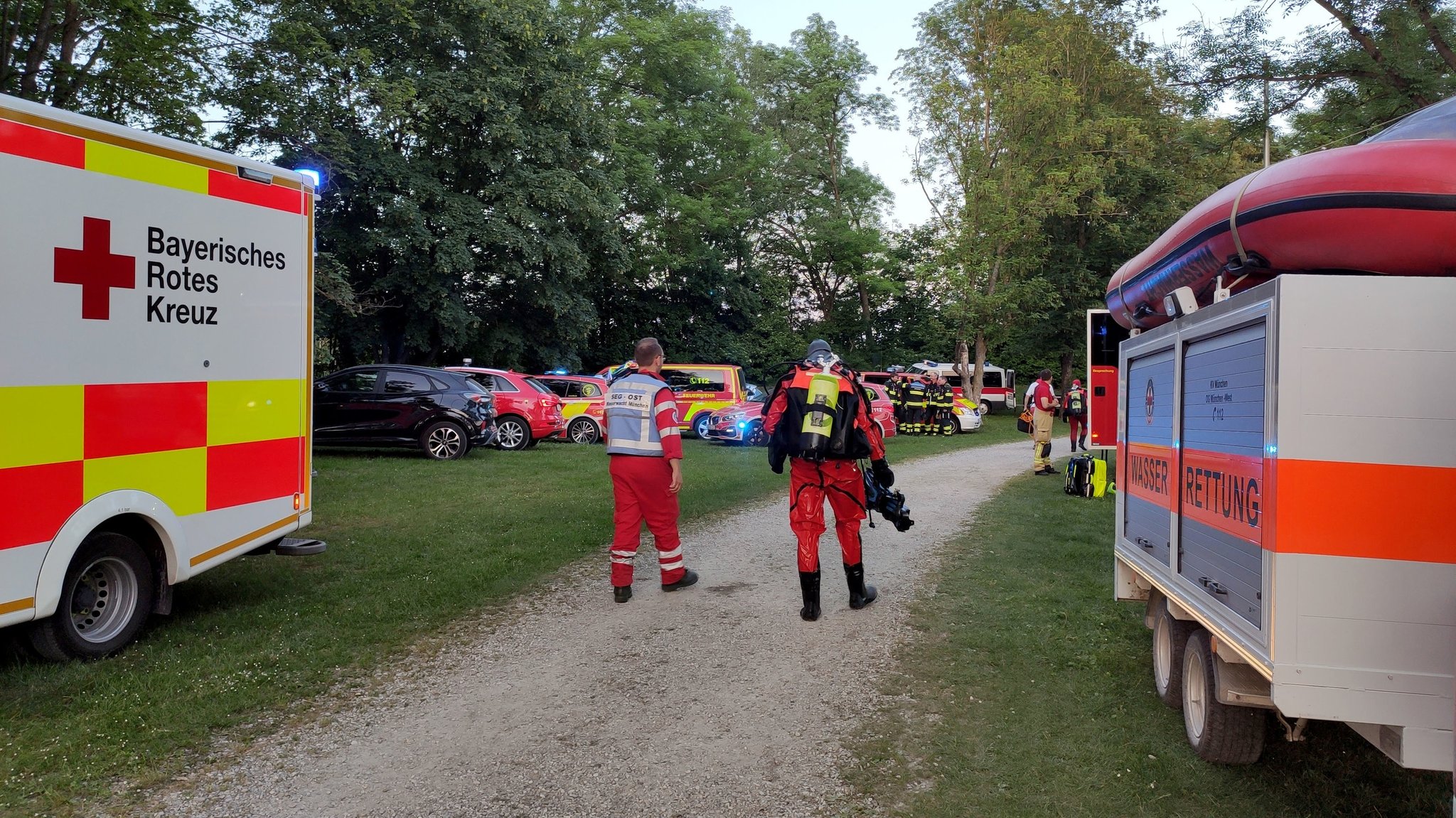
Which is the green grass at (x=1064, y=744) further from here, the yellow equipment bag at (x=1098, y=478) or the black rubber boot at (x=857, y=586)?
the yellow equipment bag at (x=1098, y=478)

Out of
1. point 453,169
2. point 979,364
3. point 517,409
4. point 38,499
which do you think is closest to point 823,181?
point 979,364

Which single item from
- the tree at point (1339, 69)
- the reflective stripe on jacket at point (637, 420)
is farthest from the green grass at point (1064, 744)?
the tree at point (1339, 69)

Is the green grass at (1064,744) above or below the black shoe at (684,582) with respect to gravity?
below

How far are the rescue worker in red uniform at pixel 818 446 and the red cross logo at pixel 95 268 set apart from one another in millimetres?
3887

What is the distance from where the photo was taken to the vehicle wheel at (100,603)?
4.73 meters

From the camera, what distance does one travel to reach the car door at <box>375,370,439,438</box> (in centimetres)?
1571

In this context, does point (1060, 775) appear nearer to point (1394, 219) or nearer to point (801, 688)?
point (801, 688)

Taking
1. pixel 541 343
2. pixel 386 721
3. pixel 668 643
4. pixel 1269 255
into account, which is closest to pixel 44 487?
pixel 386 721

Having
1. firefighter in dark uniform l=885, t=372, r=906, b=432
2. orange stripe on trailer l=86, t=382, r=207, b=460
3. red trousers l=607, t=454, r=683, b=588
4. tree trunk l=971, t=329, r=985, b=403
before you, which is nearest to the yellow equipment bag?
red trousers l=607, t=454, r=683, b=588

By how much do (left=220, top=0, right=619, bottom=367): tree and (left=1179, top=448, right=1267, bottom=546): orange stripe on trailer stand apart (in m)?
17.4

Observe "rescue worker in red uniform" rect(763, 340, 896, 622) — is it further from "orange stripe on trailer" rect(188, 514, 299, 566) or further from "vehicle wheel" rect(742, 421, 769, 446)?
"vehicle wheel" rect(742, 421, 769, 446)

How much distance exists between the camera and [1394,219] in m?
2.95

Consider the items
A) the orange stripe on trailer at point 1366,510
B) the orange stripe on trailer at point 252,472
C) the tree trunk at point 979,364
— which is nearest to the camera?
the orange stripe on trailer at point 1366,510

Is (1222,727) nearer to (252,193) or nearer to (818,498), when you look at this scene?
(818,498)
